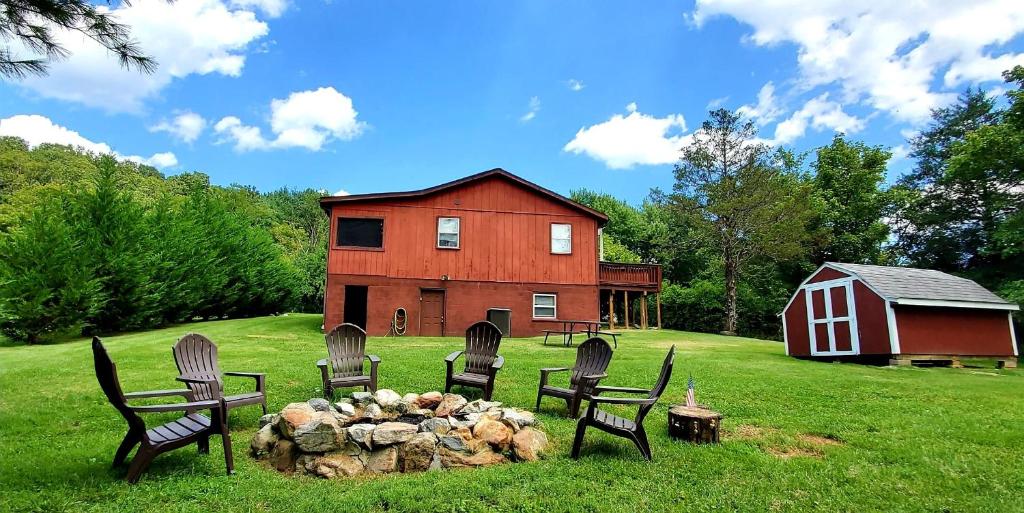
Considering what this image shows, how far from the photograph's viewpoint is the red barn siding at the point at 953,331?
12008 mm

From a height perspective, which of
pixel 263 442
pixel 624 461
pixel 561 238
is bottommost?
pixel 624 461

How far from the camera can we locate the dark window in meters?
16.8

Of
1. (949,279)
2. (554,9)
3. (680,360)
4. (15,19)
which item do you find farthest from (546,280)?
(15,19)

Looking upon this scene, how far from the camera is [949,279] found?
44.8 feet

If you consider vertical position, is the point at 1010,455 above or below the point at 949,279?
below

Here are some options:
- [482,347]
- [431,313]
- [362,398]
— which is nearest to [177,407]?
[362,398]

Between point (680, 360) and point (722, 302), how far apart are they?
18416mm

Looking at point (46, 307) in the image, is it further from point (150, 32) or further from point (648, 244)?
point (648, 244)

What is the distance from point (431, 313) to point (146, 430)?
1330 cm

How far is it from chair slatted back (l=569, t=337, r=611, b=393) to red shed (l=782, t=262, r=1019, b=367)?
32.2 feet

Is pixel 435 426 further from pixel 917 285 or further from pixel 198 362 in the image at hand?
pixel 917 285

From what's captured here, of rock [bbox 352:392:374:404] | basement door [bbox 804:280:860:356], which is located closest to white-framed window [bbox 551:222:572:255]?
basement door [bbox 804:280:860:356]

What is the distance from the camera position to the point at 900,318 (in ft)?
39.3

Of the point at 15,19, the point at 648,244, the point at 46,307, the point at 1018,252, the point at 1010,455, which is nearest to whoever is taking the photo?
the point at 15,19
